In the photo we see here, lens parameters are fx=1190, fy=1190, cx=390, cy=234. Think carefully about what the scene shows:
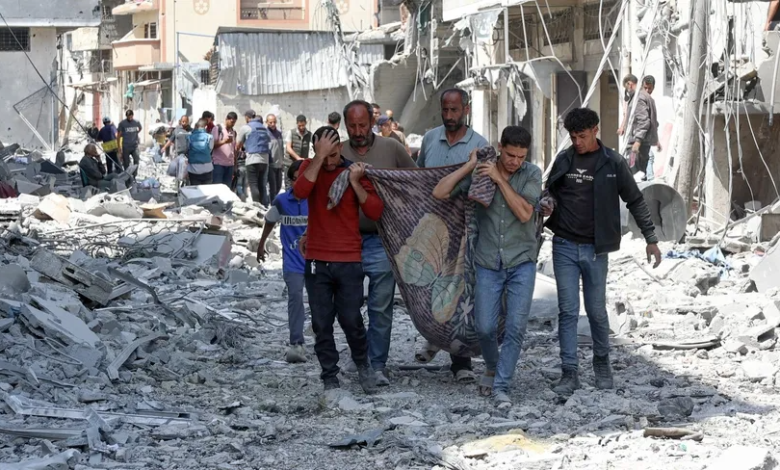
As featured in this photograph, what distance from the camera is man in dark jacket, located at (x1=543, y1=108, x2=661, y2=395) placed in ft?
23.3

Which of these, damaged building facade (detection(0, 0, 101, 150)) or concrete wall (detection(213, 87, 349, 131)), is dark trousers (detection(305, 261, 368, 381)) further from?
concrete wall (detection(213, 87, 349, 131))

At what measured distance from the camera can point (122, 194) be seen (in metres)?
18.1

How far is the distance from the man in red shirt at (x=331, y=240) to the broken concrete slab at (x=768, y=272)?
4725 millimetres

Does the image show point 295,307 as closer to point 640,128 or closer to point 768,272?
point 768,272

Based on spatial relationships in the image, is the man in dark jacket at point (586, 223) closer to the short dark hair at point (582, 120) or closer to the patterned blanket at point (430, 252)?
the short dark hair at point (582, 120)

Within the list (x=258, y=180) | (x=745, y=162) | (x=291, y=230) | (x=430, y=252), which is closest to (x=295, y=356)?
(x=291, y=230)

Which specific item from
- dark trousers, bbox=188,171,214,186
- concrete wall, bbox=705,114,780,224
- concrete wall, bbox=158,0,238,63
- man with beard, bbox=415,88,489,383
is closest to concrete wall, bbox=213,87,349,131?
concrete wall, bbox=158,0,238,63

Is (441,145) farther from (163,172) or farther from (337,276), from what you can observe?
(163,172)

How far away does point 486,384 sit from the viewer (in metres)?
7.16

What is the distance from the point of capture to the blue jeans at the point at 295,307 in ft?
27.9

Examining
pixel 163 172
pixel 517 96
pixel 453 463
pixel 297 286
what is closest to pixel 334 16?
pixel 163 172

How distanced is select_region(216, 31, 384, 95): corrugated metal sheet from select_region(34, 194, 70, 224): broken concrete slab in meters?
23.4

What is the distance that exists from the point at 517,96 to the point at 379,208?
20.7m

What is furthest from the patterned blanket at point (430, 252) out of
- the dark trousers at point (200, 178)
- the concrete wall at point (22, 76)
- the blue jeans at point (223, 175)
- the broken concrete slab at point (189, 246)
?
the concrete wall at point (22, 76)
